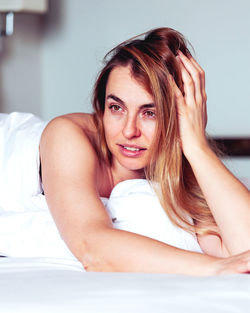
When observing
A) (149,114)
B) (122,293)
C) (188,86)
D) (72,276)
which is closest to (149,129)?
(149,114)

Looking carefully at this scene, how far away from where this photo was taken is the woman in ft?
4.51

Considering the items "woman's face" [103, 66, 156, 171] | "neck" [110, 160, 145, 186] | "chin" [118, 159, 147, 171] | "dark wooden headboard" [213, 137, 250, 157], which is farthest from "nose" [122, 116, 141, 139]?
"dark wooden headboard" [213, 137, 250, 157]

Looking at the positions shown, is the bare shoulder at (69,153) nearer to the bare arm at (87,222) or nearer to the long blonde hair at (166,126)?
the bare arm at (87,222)

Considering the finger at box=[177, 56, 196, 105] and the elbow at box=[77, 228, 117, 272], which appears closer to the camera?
the elbow at box=[77, 228, 117, 272]

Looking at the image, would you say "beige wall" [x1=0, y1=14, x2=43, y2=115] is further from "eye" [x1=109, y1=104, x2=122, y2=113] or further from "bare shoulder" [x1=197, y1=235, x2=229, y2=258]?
"bare shoulder" [x1=197, y1=235, x2=229, y2=258]

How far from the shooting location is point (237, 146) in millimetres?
2943

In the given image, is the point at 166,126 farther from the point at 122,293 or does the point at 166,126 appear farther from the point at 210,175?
the point at 122,293

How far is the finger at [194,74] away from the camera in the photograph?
1591 mm

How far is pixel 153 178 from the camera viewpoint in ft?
5.42

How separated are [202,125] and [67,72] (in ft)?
6.64

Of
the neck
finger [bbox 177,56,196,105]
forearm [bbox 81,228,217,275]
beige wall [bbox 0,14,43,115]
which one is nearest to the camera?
forearm [bbox 81,228,217,275]

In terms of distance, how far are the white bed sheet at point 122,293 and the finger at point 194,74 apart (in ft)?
2.07

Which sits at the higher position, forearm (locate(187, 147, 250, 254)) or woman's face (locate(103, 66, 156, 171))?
woman's face (locate(103, 66, 156, 171))

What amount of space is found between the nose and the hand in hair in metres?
0.13
